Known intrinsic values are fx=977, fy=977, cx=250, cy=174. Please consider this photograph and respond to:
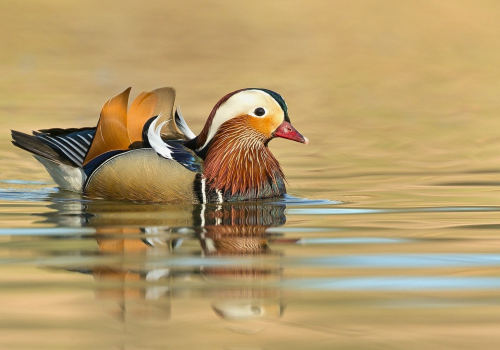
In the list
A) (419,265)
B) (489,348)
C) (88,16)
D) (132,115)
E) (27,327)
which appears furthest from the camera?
(88,16)

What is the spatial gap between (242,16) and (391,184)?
2055cm

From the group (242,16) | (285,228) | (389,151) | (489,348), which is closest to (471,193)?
(285,228)

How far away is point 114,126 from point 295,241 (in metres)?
2.33

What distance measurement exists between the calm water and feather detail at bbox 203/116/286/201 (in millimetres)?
190

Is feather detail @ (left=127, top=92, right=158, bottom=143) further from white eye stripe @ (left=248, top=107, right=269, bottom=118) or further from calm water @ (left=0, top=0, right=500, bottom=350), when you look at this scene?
white eye stripe @ (left=248, top=107, right=269, bottom=118)

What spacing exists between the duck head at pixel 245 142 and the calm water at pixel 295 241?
228mm

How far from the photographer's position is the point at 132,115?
7414 millimetres

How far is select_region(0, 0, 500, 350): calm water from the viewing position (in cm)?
367

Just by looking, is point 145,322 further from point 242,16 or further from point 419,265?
point 242,16

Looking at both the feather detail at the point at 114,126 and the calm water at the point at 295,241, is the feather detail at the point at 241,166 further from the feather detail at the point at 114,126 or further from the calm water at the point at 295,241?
the feather detail at the point at 114,126

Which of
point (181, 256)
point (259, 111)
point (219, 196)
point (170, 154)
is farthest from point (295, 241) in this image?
point (259, 111)

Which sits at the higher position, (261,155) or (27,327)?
(261,155)

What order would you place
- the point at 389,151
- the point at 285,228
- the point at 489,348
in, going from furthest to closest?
the point at 389,151 → the point at 285,228 → the point at 489,348

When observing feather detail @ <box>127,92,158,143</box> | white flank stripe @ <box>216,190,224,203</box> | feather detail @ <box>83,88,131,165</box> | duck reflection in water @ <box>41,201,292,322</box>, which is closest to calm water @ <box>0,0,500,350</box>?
duck reflection in water @ <box>41,201,292,322</box>
